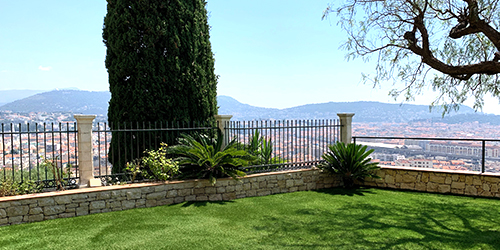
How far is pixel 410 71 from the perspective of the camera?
25.1 feet

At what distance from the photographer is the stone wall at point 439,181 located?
7.39 meters

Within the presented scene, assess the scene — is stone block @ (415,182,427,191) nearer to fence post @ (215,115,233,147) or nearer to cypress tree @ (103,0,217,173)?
fence post @ (215,115,233,147)

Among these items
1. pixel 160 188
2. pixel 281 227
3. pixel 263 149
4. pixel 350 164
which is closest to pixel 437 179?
pixel 350 164

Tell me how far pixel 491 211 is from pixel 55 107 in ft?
97.5

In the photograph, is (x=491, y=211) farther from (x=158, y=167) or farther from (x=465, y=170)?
(x=158, y=167)

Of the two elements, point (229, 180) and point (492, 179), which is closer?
point (229, 180)

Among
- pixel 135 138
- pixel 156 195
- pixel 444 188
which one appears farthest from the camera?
pixel 135 138

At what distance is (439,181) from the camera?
7863 millimetres

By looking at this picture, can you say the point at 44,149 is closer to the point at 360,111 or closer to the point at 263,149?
the point at 263,149

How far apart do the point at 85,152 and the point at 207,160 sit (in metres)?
2.44

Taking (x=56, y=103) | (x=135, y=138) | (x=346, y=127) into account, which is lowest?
(x=135, y=138)

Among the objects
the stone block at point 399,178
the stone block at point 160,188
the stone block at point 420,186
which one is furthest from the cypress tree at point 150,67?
the stone block at point 420,186

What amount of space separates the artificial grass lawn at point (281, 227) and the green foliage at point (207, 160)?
2.19 feet

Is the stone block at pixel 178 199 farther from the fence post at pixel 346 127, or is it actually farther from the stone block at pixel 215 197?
the fence post at pixel 346 127
